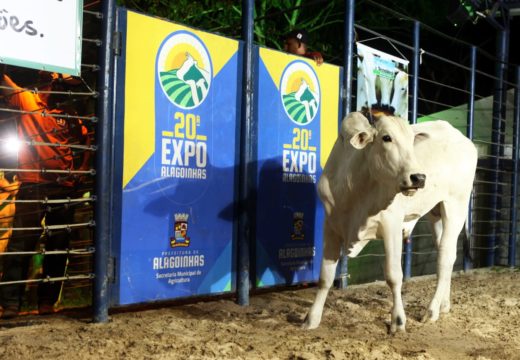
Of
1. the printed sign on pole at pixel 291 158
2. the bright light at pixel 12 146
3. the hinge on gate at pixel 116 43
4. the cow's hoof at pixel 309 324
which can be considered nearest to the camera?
the hinge on gate at pixel 116 43

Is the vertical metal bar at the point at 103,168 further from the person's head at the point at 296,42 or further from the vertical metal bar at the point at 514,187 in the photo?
the vertical metal bar at the point at 514,187

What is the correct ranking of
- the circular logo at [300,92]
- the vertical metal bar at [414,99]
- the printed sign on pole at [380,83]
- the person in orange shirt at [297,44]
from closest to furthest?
the circular logo at [300,92], the person in orange shirt at [297,44], the printed sign on pole at [380,83], the vertical metal bar at [414,99]

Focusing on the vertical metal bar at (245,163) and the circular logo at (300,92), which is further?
the circular logo at (300,92)

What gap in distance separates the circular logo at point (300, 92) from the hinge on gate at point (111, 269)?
2.17 metres

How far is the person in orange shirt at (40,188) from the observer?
4930 mm

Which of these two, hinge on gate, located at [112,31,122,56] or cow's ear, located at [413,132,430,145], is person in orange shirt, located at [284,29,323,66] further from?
hinge on gate, located at [112,31,122,56]

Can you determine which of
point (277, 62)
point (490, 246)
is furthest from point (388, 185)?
point (490, 246)

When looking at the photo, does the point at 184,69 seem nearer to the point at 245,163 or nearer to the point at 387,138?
the point at 245,163

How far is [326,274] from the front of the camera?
15.3ft

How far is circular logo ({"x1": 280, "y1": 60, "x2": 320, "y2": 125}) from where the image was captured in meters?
5.77

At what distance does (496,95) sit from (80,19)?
21.7ft

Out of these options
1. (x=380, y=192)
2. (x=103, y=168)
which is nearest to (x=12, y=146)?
(x=103, y=168)

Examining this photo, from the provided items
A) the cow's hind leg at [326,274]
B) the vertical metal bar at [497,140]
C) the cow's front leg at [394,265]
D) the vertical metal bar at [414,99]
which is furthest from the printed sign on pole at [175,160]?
the vertical metal bar at [497,140]

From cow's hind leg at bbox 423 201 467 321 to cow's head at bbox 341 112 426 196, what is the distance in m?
1.40
